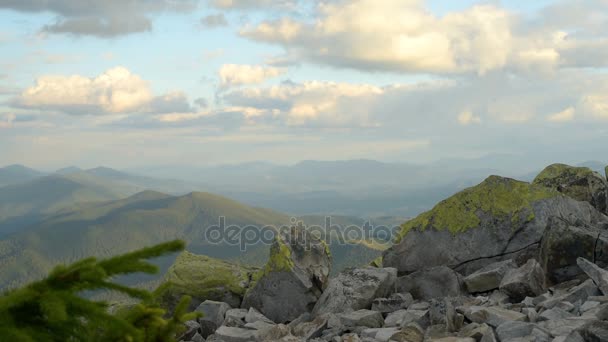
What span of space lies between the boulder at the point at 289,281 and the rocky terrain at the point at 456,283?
0.05 meters

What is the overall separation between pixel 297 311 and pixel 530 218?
1063cm

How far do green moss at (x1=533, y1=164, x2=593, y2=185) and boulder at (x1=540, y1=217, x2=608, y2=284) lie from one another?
10.3 m

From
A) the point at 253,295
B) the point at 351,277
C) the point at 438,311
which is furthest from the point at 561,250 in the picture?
the point at 253,295

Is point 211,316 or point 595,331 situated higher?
point 595,331

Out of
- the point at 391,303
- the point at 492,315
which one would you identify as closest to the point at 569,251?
the point at 492,315

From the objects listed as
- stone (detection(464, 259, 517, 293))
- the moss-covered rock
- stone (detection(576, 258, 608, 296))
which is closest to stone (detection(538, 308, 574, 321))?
stone (detection(576, 258, 608, 296))

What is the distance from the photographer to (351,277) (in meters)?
20.5

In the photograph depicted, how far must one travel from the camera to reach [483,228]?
72.7ft

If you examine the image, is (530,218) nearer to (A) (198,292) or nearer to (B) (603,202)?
(B) (603,202)

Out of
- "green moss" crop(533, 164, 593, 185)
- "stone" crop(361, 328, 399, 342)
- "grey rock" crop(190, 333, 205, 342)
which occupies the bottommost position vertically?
"grey rock" crop(190, 333, 205, 342)

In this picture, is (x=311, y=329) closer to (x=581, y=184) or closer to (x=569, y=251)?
(x=569, y=251)

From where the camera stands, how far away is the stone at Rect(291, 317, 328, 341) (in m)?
16.3

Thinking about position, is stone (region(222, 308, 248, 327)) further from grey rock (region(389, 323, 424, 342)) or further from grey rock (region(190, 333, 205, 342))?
grey rock (region(389, 323, 424, 342))

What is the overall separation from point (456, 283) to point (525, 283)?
9.70ft
